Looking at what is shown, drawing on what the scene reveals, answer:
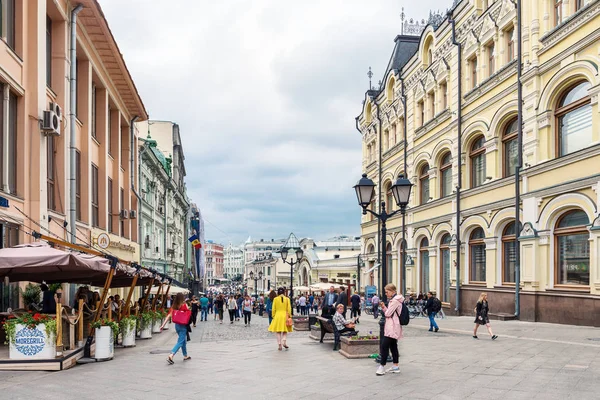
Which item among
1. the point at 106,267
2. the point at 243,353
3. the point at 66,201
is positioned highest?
the point at 66,201

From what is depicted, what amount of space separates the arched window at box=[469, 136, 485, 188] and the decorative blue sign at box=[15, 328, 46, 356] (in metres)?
21.7

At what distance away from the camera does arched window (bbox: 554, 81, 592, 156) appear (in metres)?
20.4

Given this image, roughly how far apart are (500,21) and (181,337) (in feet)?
65.7

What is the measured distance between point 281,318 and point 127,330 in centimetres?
417

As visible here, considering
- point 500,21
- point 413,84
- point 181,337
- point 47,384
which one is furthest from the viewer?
point 413,84

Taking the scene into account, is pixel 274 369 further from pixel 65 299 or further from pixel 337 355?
pixel 65 299

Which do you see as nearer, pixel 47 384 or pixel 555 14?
pixel 47 384

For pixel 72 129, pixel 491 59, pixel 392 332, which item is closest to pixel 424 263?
pixel 491 59

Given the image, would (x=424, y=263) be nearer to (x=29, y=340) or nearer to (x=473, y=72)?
(x=473, y=72)

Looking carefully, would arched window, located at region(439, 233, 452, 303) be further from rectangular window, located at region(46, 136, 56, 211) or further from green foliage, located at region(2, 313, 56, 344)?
green foliage, located at region(2, 313, 56, 344)

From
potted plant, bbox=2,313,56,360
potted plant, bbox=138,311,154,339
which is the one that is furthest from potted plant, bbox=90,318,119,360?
potted plant, bbox=138,311,154,339

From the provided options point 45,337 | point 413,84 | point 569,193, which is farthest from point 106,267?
point 413,84

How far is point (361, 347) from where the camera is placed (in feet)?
43.6

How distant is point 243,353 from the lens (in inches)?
572
